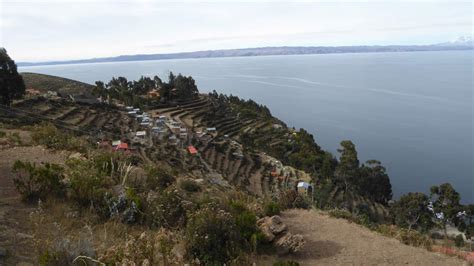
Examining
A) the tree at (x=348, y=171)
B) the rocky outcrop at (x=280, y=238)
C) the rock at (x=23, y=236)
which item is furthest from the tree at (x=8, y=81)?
the rocky outcrop at (x=280, y=238)

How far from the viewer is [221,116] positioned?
2111 inches

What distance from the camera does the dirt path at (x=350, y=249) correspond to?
5.20m

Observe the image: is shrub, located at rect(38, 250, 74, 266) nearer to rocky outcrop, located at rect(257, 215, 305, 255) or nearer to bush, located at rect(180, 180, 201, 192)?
rocky outcrop, located at rect(257, 215, 305, 255)

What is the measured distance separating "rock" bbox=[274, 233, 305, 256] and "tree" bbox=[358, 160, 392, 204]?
33.6 metres

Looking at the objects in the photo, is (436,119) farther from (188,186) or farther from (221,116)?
(188,186)

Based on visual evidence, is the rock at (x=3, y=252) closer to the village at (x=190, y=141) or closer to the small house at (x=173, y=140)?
the village at (x=190, y=141)

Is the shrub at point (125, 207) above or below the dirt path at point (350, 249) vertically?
above

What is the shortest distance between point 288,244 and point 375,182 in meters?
34.4

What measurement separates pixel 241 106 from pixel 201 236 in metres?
60.1

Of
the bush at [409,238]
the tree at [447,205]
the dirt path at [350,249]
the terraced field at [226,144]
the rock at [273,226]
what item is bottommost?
the tree at [447,205]

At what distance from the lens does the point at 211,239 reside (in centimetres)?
452

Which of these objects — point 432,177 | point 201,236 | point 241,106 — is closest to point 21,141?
point 201,236

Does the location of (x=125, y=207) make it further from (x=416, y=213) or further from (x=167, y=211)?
(x=416, y=213)

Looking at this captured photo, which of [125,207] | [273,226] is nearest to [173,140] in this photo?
[125,207]
